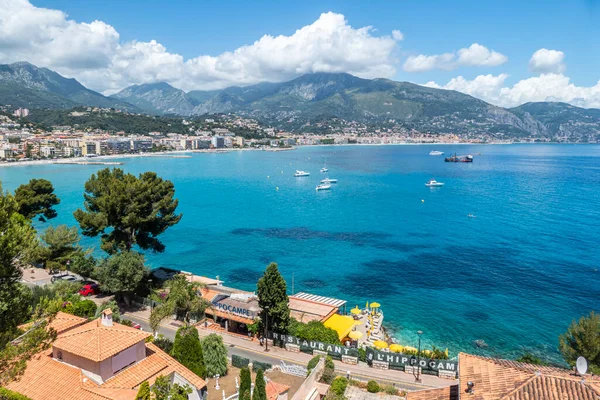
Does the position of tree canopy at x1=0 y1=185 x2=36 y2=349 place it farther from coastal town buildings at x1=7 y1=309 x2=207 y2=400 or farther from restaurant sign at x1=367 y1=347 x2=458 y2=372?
restaurant sign at x1=367 y1=347 x2=458 y2=372

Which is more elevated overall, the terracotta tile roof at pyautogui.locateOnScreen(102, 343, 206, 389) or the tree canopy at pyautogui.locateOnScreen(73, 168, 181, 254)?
the tree canopy at pyautogui.locateOnScreen(73, 168, 181, 254)

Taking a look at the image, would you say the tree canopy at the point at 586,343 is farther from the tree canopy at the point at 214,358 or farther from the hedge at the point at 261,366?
the tree canopy at the point at 214,358

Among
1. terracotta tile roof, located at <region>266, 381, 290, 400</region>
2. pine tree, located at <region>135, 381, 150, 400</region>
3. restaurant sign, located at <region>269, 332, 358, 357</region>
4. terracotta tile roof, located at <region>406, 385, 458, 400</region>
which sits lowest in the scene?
restaurant sign, located at <region>269, 332, 358, 357</region>

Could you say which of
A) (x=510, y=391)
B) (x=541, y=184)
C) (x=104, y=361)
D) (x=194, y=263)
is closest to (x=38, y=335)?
(x=104, y=361)

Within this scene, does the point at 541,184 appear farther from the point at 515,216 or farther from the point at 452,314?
the point at 452,314

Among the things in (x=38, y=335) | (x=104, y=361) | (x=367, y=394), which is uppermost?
(x=38, y=335)

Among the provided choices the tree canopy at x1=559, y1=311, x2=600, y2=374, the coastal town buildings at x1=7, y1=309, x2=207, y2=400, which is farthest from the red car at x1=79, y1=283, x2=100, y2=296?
the tree canopy at x1=559, y1=311, x2=600, y2=374
